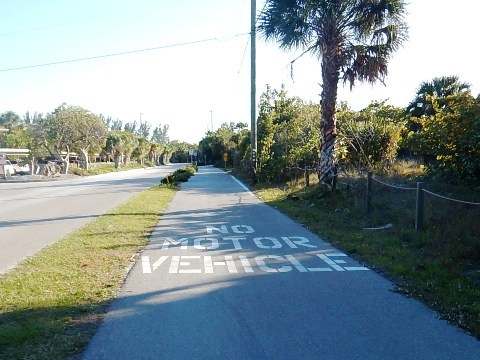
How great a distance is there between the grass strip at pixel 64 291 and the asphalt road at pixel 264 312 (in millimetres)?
247

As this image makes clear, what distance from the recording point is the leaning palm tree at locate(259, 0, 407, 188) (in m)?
14.5

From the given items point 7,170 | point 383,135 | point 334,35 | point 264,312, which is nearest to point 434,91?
point 383,135

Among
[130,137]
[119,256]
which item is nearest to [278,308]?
[119,256]

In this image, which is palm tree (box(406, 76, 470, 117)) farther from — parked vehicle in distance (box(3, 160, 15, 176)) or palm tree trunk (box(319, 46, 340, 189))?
parked vehicle in distance (box(3, 160, 15, 176))

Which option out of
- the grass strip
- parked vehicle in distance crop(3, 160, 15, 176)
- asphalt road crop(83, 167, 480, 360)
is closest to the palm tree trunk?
asphalt road crop(83, 167, 480, 360)

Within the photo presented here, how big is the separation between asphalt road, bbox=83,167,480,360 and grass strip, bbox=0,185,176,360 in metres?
0.25

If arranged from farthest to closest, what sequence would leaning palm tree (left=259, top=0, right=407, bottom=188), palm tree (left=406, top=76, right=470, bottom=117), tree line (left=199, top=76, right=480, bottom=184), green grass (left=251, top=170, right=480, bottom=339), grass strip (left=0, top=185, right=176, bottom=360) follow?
palm tree (left=406, top=76, right=470, bottom=117) < leaning palm tree (left=259, top=0, right=407, bottom=188) < tree line (left=199, top=76, right=480, bottom=184) < green grass (left=251, top=170, right=480, bottom=339) < grass strip (left=0, top=185, right=176, bottom=360)

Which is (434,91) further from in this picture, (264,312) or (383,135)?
(264,312)

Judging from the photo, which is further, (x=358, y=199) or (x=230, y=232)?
(x=358, y=199)

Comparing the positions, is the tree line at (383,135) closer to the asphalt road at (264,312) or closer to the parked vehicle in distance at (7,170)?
the asphalt road at (264,312)

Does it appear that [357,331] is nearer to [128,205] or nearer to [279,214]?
[279,214]

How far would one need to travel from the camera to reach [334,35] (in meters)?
15.3

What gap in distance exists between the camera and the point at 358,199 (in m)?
13.1

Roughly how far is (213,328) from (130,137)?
3034 inches
